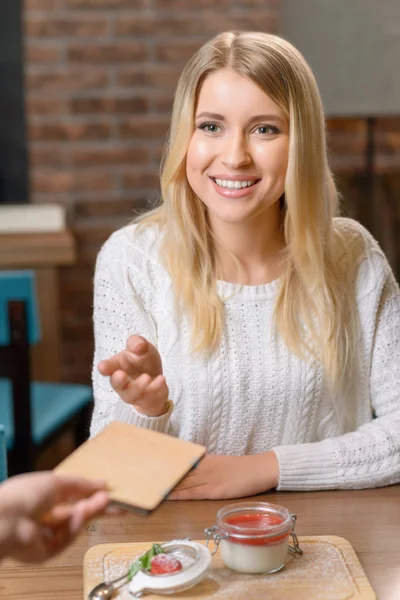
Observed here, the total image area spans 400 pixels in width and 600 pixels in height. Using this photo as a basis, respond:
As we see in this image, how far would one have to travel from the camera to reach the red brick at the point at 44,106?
3.22 meters

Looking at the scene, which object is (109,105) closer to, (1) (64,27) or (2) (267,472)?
(1) (64,27)

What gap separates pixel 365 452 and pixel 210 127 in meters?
0.61

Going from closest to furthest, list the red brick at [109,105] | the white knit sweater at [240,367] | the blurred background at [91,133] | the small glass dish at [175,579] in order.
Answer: the small glass dish at [175,579]
the white knit sweater at [240,367]
the blurred background at [91,133]
the red brick at [109,105]

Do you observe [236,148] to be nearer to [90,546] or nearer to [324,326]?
[324,326]

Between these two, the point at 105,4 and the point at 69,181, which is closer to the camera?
the point at 105,4

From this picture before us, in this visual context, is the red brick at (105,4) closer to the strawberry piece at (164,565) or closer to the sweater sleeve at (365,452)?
the sweater sleeve at (365,452)

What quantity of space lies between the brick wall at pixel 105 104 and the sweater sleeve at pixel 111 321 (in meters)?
1.62

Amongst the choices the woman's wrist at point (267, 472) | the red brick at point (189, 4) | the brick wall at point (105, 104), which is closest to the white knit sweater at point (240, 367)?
the woman's wrist at point (267, 472)

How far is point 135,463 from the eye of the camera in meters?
1.04

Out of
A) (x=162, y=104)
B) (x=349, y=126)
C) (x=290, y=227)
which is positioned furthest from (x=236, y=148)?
(x=349, y=126)

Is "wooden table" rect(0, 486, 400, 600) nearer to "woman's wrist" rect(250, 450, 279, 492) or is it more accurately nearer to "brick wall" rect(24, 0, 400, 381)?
"woman's wrist" rect(250, 450, 279, 492)

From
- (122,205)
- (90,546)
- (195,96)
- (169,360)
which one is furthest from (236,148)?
(122,205)

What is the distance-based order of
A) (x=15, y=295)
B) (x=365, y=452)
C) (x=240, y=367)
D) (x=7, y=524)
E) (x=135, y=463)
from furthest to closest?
(x=15, y=295) < (x=240, y=367) < (x=365, y=452) < (x=135, y=463) < (x=7, y=524)

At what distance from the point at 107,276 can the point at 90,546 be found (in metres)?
0.58
